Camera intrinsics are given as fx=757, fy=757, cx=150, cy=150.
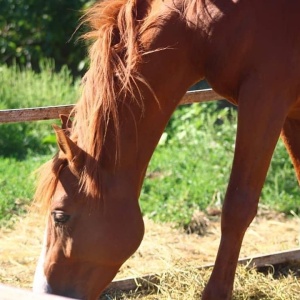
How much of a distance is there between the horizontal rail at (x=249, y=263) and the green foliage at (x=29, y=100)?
10.5ft

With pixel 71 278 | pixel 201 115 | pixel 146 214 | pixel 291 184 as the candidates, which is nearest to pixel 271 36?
pixel 71 278

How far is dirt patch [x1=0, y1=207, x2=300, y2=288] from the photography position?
4.78 metres

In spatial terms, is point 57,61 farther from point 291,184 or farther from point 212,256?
point 212,256

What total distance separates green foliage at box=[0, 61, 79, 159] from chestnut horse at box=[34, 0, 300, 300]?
4.16 m

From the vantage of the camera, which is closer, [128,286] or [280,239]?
[128,286]

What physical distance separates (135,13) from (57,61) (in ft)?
23.9

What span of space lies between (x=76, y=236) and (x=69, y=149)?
0.36 m

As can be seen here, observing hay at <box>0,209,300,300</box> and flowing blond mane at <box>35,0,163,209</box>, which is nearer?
flowing blond mane at <box>35,0,163,209</box>

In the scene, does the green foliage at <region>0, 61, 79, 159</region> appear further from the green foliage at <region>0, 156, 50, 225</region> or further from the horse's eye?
the horse's eye

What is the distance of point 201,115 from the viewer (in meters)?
7.97

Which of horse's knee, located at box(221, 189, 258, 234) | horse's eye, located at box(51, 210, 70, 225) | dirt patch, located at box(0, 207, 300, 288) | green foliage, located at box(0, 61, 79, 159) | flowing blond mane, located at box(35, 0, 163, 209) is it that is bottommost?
dirt patch, located at box(0, 207, 300, 288)

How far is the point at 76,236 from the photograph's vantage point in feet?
10.3

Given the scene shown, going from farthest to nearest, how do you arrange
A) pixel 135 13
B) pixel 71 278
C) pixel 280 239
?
pixel 280 239
pixel 135 13
pixel 71 278

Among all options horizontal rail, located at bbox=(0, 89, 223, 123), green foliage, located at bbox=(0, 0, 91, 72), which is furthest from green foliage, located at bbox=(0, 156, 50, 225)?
green foliage, located at bbox=(0, 0, 91, 72)
